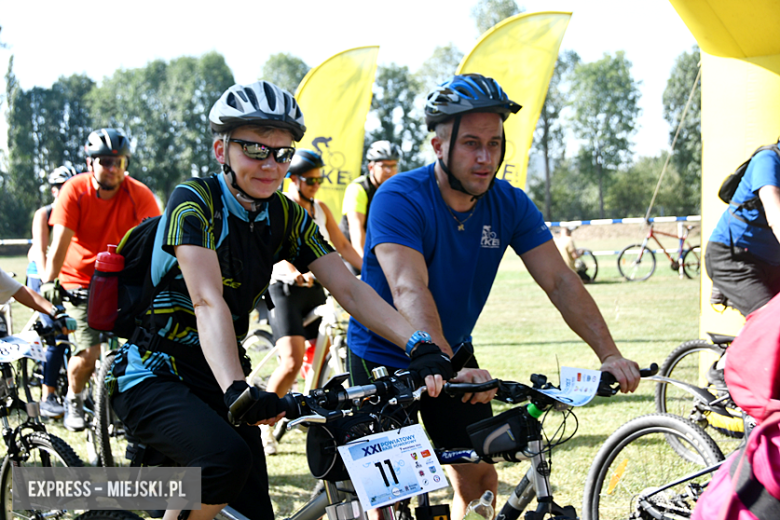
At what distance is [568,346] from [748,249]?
5.30 m

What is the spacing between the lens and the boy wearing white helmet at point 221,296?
2281 mm

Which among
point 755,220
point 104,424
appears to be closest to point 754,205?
point 755,220

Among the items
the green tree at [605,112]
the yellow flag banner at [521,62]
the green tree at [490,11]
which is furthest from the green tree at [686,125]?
the yellow flag banner at [521,62]

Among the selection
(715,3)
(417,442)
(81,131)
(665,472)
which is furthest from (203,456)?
(81,131)

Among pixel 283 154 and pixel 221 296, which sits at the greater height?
pixel 283 154

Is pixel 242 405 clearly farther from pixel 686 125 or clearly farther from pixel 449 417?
pixel 686 125

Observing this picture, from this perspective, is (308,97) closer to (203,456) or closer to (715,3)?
(715,3)

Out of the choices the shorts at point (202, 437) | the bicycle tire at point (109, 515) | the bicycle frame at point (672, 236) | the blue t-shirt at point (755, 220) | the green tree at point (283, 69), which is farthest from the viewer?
the green tree at point (283, 69)

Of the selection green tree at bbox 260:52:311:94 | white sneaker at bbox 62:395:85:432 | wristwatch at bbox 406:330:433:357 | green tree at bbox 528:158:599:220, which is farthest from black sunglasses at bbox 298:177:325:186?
green tree at bbox 260:52:311:94

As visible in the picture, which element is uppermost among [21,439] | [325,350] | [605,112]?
[605,112]

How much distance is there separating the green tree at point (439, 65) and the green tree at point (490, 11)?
4.83m

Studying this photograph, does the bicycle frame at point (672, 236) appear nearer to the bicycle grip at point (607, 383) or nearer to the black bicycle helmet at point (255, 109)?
the bicycle grip at point (607, 383)

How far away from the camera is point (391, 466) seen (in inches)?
74.2

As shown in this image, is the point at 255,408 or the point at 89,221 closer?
the point at 255,408
